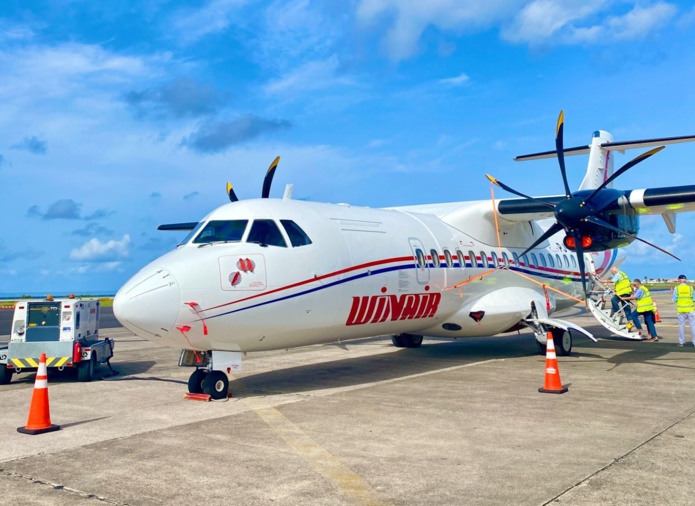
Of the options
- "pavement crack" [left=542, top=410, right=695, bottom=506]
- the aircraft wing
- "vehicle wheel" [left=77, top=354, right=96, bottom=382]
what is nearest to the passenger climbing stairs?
the aircraft wing

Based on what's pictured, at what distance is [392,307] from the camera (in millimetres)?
11539

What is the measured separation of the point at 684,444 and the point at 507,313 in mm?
7760

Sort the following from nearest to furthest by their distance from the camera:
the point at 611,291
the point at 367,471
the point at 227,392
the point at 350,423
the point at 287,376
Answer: the point at 367,471, the point at 350,423, the point at 227,392, the point at 287,376, the point at 611,291

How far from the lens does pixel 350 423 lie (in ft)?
25.1

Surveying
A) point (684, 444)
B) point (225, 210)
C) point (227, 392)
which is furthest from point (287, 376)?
point (684, 444)

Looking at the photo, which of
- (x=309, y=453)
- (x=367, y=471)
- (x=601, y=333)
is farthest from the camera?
(x=601, y=333)

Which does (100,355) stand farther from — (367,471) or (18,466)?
(367,471)

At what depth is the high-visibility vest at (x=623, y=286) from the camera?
17750 mm

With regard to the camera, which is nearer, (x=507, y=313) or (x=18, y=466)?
(x=18, y=466)

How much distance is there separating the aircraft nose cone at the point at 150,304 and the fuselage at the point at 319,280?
0.5 inches

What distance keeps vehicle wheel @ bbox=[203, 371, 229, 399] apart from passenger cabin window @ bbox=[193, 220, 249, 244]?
6.69 feet

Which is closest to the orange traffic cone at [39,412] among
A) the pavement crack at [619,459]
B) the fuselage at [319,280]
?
the fuselage at [319,280]

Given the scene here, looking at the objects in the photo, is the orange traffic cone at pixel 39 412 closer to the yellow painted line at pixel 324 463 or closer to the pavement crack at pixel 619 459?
the yellow painted line at pixel 324 463

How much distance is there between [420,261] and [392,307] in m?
1.36
